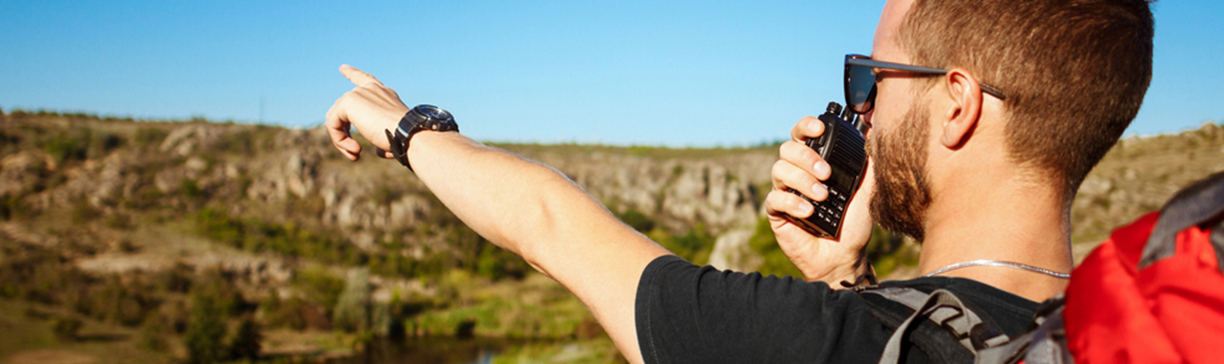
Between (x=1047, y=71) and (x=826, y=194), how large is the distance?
78cm

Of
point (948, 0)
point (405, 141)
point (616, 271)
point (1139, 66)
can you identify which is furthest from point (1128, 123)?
point (405, 141)

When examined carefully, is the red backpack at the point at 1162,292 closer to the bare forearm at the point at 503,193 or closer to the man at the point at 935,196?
the man at the point at 935,196

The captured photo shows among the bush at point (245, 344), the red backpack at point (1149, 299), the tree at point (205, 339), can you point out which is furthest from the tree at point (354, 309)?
the red backpack at point (1149, 299)

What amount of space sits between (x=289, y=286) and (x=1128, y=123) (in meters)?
70.3

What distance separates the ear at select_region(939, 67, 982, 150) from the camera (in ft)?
4.83

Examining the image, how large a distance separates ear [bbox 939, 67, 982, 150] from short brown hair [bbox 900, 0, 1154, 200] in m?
0.04

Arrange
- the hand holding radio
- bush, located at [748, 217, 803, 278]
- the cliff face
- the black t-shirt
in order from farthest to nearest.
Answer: the cliff face < bush, located at [748, 217, 803, 278] < the hand holding radio < the black t-shirt

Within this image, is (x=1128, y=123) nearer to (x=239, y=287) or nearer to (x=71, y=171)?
(x=239, y=287)

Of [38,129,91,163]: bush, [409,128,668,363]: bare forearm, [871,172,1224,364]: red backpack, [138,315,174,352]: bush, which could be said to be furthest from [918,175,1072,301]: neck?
[38,129,91,163]: bush

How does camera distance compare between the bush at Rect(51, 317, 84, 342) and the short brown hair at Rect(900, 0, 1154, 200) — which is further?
the bush at Rect(51, 317, 84, 342)

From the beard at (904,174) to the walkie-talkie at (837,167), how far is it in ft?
1.07

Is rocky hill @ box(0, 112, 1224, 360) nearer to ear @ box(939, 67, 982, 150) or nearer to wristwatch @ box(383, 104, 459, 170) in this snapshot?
wristwatch @ box(383, 104, 459, 170)

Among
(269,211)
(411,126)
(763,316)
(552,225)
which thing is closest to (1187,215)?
(763,316)

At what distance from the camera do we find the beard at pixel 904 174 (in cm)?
164
